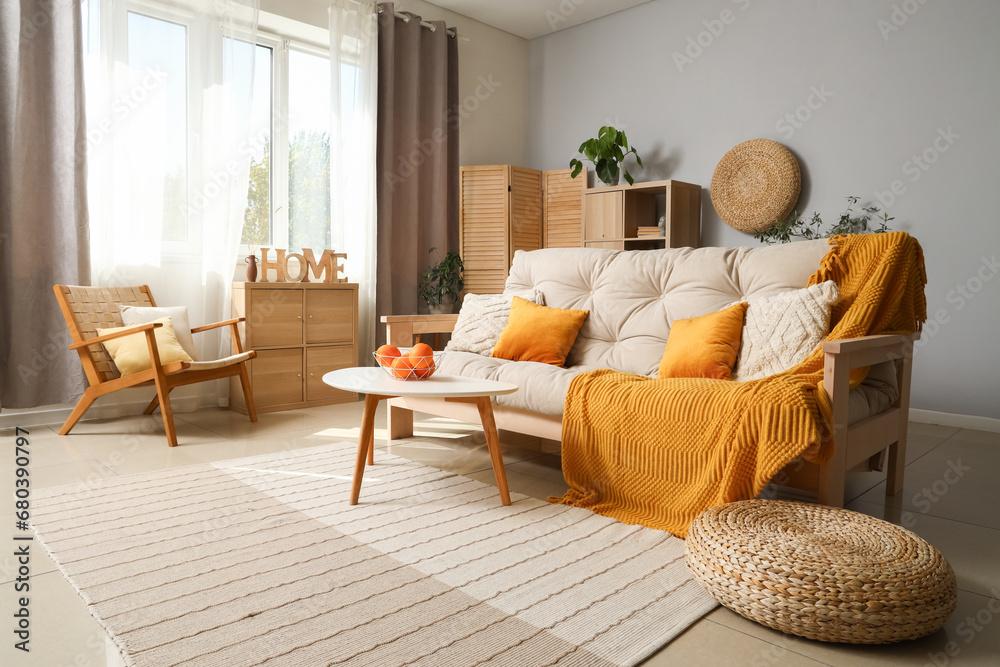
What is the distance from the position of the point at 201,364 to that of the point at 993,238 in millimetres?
4103

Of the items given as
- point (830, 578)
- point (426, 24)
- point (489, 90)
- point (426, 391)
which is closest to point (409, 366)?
point (426, 391)

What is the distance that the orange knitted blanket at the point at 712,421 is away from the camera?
1.80 m

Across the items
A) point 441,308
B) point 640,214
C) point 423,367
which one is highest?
point 640,214

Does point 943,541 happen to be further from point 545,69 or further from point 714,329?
point 545,69

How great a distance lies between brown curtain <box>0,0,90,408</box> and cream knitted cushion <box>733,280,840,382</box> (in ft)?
10.7

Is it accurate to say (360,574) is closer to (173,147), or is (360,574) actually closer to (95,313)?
(95,313)

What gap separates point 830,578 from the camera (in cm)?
Answer: 134

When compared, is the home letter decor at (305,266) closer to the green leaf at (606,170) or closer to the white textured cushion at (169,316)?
the white textured cushion at (169,316)

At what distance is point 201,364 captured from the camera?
126 inches

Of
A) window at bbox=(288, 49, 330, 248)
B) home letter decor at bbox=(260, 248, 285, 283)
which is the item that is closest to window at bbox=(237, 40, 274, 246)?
window at bbox=(288, 49, 330, 248)

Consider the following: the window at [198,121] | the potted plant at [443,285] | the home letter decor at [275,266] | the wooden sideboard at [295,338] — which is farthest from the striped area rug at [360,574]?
the potted plant at [443,285]

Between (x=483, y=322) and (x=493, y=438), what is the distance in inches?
38.2

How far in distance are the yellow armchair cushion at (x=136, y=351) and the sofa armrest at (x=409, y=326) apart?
3.56 feet

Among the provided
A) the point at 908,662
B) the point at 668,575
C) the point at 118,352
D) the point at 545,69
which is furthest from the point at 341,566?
the point at 545,69
